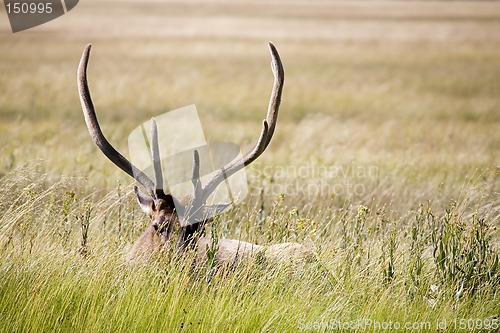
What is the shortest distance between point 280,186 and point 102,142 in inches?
205

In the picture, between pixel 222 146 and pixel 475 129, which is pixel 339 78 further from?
pixel 222 146

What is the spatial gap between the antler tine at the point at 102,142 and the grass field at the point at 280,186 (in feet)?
1.41

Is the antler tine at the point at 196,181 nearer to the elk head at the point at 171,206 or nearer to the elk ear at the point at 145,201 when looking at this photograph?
the elk head at the point at 171,206

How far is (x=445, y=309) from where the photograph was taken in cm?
584

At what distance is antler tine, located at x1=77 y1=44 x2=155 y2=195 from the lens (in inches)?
254

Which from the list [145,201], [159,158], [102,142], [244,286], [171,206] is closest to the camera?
[244,286]

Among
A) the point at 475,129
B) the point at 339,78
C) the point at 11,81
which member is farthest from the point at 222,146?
the point at 339,78

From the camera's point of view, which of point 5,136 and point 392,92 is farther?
point 392,92

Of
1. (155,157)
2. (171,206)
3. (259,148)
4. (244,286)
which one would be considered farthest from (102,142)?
(244,286)

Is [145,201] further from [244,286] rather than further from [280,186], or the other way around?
[280,186]

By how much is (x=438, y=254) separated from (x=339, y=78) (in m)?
24.3

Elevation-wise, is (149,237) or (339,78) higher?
(149,237)

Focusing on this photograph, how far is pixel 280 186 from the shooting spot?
11.5 metres

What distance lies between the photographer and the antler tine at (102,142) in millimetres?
6445
